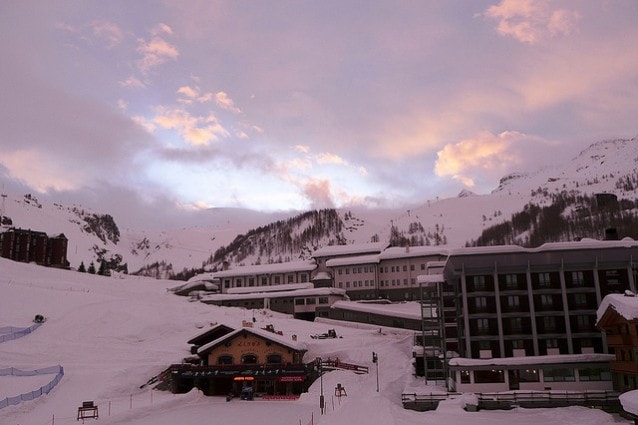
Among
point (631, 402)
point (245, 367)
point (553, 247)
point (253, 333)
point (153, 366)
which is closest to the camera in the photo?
point (631, 402)

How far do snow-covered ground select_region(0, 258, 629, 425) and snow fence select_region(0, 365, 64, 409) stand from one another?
74cm

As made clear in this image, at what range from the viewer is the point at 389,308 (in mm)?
83688

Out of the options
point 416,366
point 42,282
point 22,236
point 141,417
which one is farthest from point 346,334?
point 22,236

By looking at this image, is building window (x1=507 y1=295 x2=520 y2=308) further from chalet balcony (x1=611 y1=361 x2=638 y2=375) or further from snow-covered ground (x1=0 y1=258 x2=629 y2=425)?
snow-covered ground (x1=0 y1=258 x2=629 y2=425)

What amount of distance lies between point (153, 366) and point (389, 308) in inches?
1623

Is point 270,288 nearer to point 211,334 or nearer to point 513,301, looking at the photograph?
point 211,334

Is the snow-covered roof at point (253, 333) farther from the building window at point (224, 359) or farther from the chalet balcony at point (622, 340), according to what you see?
the chalet balcony at point (622, 340)

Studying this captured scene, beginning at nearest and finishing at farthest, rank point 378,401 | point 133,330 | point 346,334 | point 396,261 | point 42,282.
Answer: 1. point 378,401
2. point 133,330
3. point 346,334
4. point 42,282
5. point 396,261

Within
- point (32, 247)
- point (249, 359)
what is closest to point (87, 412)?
point (249, 359)

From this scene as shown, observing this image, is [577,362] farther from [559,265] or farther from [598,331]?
[559,265]

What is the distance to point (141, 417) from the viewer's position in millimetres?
40031

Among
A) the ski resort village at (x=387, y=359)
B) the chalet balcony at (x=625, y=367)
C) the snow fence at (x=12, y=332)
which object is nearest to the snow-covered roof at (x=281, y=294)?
the ski resort village at (x=387, y=359)

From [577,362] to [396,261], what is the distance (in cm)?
5504

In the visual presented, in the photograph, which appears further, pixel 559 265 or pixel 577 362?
pixel 559 265
